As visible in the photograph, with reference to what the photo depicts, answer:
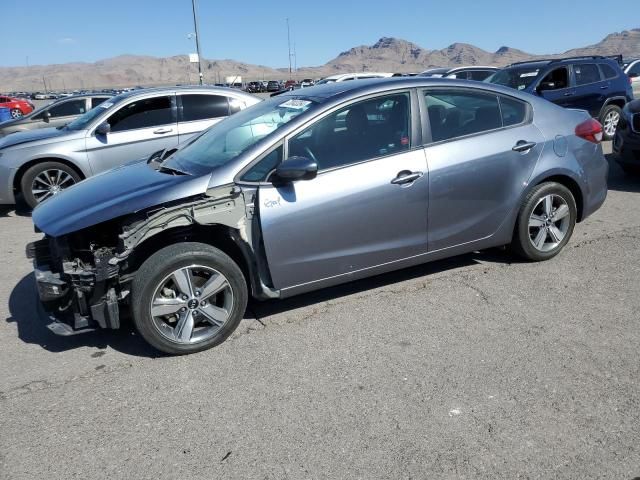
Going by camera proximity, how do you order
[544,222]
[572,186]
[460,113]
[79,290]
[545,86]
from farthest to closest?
[545,86]
[572,186]
[544,222]
[460,113]
[79,290]

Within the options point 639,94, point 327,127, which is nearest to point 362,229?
point 327,127

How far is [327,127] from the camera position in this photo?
12.9 ft

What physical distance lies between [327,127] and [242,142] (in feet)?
2.13

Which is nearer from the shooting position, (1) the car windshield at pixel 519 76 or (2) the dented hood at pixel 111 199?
(2) the dented hood at pixel 111 199

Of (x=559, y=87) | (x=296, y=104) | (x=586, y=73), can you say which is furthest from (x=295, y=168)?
(x=586, y=73)

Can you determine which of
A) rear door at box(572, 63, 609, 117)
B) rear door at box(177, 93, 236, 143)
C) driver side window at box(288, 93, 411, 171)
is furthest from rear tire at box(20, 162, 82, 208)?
rear door at box(572, 63, 609, 117)

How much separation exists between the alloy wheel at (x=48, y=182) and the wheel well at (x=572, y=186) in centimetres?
602

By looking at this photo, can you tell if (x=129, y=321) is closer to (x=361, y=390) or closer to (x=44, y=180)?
(x=361, y=390)

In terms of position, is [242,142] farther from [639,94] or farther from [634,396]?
[639,94]

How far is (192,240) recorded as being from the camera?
3.76m

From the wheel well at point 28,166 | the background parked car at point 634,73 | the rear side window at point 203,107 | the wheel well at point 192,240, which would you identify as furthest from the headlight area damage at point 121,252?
the background parked car at point 634,73

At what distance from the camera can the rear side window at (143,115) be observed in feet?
24.6

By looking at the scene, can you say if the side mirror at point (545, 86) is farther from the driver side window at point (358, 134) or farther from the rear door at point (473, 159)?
the driver side window at point (358, 134)

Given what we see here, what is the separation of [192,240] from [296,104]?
1337 mm
